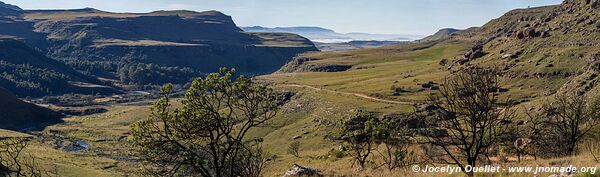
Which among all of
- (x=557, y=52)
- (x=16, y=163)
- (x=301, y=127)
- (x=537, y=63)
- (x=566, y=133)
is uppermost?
(x=557, y=52)

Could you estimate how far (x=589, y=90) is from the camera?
99.4 meters

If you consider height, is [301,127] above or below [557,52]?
below

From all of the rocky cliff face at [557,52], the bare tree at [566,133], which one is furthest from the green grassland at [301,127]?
the bare tree at [566,133]

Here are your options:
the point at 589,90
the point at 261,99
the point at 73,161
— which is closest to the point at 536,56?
the point at 589,90

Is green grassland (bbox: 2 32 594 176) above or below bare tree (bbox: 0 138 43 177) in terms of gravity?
below

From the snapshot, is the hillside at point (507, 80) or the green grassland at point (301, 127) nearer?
the green grassland at point (301, 127)

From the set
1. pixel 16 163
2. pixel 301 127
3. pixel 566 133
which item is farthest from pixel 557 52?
pixel 16 163

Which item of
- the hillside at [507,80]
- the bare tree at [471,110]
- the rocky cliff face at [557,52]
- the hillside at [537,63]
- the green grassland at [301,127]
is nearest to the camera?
the bare tree at [471,110]

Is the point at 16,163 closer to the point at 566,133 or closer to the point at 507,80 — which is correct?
the point at 566,133

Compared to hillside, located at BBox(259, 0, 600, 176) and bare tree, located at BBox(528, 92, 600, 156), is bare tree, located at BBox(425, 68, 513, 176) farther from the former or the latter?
hillside, located at BBox(259, 0, 600, 176)

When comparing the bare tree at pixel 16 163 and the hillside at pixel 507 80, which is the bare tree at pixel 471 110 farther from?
the hillside at pixel 507 80

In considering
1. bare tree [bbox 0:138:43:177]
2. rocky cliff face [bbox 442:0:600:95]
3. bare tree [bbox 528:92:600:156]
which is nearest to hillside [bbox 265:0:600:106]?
rocky cliff face [bbox 442:0:600:95]

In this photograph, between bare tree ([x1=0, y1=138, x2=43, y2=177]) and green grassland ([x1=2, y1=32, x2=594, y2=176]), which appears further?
green grassland ([x1=2, y1=32, x2=594, y2=176])

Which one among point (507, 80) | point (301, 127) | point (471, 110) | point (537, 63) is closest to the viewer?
point (471, 110)
